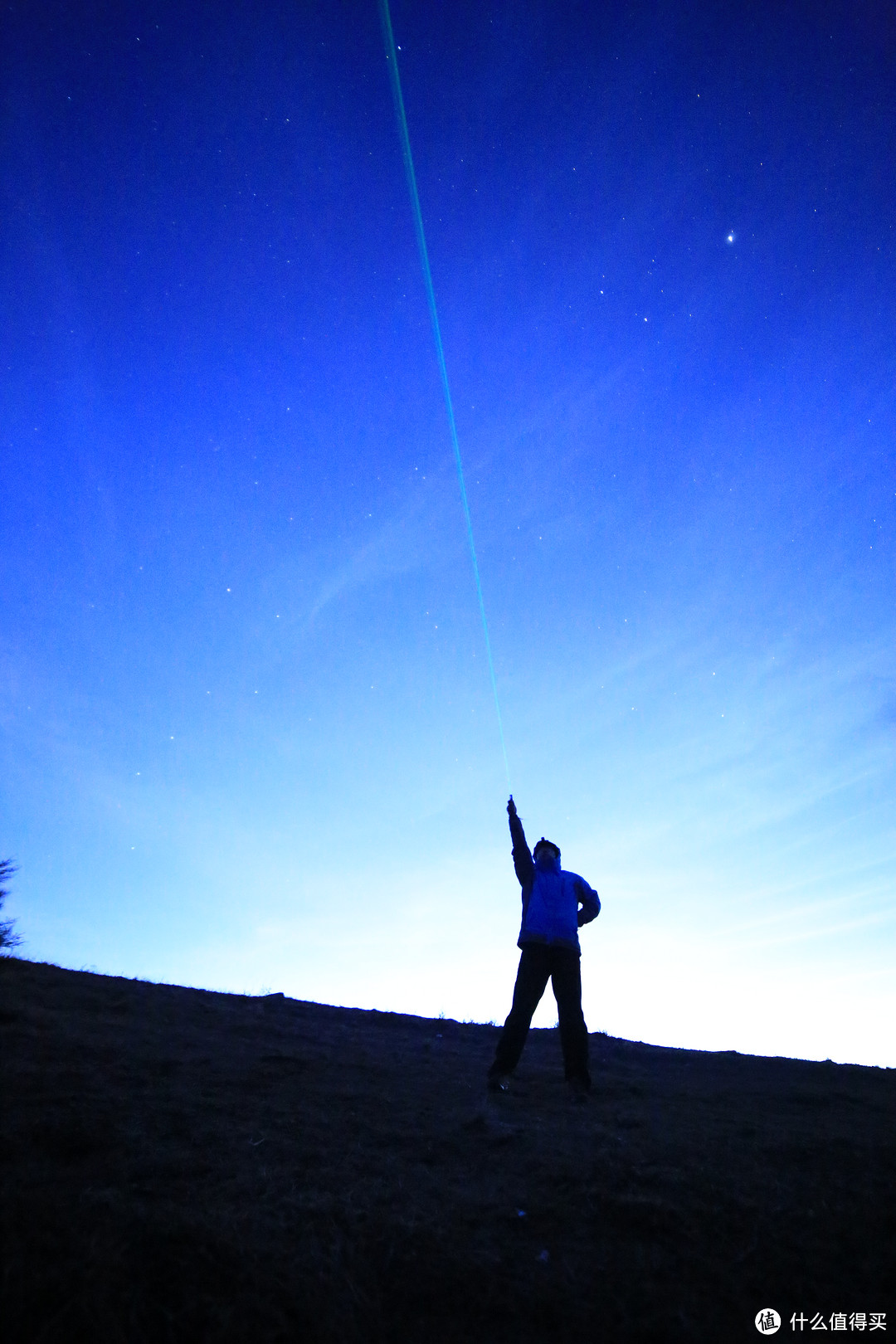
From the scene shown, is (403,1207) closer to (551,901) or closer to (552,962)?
(552,962)

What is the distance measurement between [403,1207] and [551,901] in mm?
4739

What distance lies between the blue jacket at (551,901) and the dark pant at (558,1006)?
124mm

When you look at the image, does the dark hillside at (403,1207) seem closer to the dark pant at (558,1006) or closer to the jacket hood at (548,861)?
the dark pant at (558,1006)

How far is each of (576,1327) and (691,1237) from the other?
1006 mm

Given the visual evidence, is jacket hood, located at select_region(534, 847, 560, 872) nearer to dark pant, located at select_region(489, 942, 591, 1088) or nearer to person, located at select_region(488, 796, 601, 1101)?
person, located at select_region(488, 796, 601, 1101)

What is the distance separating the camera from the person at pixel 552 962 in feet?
25.1

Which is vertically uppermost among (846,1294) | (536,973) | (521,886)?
(521,886)

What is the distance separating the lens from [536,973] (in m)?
7.99

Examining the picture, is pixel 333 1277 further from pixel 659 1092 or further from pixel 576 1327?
pixel 659 1092

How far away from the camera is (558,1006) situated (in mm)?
7938

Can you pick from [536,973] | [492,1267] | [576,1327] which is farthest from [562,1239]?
[536,973]

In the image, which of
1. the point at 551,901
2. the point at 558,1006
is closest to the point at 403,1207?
the point at 558,1006

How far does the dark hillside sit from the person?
0.47 m

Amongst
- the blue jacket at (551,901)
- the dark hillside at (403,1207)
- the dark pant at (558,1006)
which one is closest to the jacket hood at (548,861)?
the blue jacket at (551,901)
